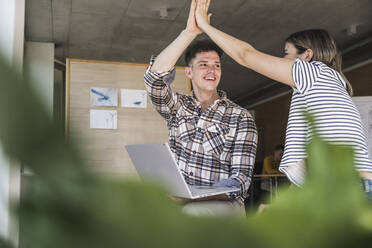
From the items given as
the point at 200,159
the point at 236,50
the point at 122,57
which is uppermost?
the point at 122,57

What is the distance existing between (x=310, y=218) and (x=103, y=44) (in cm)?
697

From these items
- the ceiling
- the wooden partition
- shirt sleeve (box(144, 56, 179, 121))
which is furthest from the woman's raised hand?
the ceiling

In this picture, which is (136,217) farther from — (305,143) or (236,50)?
(236,50)

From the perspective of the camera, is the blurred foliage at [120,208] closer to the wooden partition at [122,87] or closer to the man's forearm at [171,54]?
the man's forearm at [171,54]

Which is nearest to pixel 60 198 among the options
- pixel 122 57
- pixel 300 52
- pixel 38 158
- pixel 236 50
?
pixel 38 158

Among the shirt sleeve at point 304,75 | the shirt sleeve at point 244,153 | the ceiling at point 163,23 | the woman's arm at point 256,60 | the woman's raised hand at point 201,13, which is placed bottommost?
the shirt sleeve at point 244,153

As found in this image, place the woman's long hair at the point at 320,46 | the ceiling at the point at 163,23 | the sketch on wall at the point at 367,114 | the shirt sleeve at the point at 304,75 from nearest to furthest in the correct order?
1. the shirt sleeve at the point at 304,75
2. the woman's long hair at the point at 320,46
3. the sketch on wall at the point at 367,114
4. the ceiling at the point at 163,23

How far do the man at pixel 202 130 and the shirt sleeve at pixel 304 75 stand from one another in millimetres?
614

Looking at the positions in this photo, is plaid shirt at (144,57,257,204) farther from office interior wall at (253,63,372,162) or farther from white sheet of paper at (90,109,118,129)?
office interior wall at (253,63,372,162)

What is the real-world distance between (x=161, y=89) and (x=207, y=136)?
309mm

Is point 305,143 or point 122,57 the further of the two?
point 122,57

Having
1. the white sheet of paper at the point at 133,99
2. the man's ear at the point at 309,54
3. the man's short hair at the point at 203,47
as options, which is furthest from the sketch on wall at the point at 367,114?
the man's ear at the point at 309,54

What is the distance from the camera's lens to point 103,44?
679 centimetres

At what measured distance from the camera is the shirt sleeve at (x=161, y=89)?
6.23 ft
